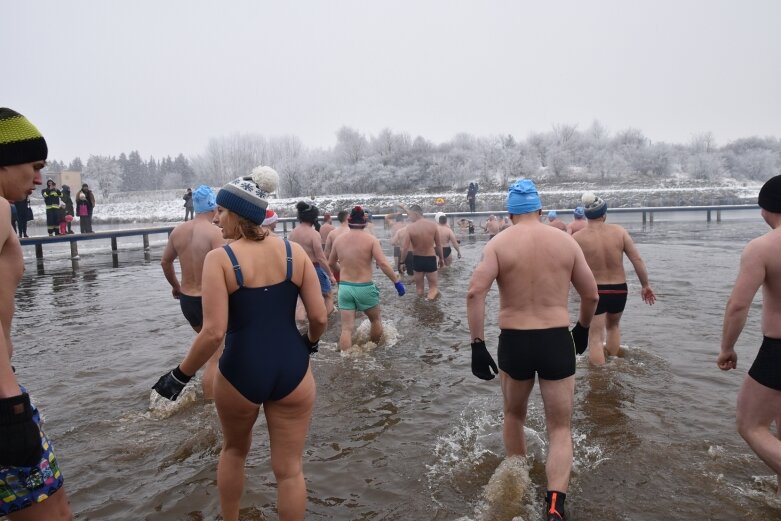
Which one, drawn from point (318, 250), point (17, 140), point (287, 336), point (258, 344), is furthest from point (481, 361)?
point (318, 250)

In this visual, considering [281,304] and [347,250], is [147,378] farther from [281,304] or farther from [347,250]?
[281,304]

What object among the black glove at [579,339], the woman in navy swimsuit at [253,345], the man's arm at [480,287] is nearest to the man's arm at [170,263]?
the woman in navy swimsuit at [253,345]

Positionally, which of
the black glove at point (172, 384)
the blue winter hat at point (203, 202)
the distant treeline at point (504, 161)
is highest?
the distant treeline at point (504, 161)

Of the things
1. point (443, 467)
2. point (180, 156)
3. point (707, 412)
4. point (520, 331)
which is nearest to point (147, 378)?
point (443, 467)

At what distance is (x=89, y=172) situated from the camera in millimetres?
99938

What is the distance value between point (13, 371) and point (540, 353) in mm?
2718

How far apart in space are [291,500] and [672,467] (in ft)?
9.45

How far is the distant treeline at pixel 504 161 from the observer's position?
2422 inches

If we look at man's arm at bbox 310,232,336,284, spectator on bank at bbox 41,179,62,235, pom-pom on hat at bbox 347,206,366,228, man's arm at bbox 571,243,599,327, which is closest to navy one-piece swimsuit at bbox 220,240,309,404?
man's arm at bbox 571,243,599,327

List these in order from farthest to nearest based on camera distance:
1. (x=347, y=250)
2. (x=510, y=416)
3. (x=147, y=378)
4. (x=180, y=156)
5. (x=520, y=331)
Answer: (x=180, y=156) → (x=347, y=250) → (x=147, y=378) → (x=510, y=416) → (x=520, y=331)

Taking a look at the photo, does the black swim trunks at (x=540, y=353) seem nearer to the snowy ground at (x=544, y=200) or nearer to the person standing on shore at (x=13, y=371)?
the person standing on shore at (x=13, y=371)

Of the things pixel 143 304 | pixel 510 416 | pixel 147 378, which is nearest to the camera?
pixel 510 416

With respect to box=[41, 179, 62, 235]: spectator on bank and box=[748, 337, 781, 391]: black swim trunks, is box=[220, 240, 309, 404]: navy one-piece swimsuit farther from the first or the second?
box=[41, 179, 62, 235]: spectator on bank

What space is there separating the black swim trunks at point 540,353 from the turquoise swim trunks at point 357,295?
3659 millimetres
